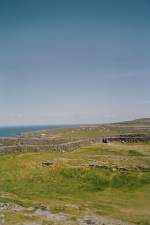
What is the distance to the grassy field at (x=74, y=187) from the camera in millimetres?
32781

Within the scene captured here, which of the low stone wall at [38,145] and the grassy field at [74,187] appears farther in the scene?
the low stone wall at [38,145]

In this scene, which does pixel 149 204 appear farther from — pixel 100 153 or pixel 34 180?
pixel 100 153

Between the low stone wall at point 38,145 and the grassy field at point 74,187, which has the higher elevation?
the low stone wall at point 38,145

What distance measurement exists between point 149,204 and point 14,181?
700 inches

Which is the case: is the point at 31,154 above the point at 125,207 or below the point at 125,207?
above

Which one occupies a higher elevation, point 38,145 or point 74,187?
point 38,145

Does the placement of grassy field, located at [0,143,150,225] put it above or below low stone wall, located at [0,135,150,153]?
below

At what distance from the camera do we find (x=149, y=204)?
37000 millimetres

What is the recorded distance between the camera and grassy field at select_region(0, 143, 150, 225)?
32.8m

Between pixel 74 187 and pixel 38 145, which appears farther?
pixel 38 145

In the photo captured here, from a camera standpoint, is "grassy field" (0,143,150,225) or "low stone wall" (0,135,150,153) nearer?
"grassy field" (0,143,150,225)

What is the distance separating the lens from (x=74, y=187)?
44.5 meters

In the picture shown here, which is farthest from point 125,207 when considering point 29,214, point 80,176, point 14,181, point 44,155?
point 44,155

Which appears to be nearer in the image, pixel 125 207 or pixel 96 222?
A: pixel 96 222
